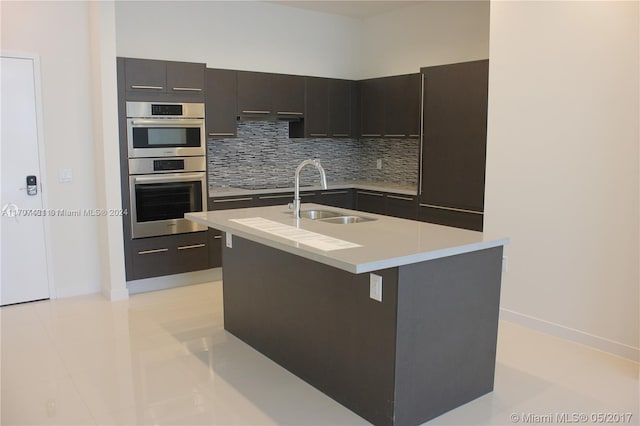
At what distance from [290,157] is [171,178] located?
69.8 inches

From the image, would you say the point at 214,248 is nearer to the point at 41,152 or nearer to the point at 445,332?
the point at 41,152

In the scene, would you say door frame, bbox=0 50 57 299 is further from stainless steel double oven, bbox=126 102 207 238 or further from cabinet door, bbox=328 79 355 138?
cabinet door, bbox=328 79 355 138

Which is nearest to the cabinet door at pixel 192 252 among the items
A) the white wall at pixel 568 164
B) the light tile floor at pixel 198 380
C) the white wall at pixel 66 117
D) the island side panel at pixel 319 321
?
the white wall at pixel 66 117

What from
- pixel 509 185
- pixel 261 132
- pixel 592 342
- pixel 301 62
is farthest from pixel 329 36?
pixel 592 342

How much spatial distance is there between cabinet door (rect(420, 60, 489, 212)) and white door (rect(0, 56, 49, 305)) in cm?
359

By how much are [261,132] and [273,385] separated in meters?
3.59

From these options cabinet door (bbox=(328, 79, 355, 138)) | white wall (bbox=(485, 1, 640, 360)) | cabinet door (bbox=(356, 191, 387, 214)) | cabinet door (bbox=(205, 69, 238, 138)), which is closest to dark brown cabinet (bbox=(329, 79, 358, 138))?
cabinet door (bbox=(328, 79, 355, 138))

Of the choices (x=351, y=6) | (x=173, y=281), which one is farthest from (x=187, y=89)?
(x=351, y=6)

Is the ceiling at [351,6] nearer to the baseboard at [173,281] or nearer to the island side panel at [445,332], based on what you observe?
the baseboard at [173,281]

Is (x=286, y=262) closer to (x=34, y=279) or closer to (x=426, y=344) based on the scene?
(x=426, y=344)

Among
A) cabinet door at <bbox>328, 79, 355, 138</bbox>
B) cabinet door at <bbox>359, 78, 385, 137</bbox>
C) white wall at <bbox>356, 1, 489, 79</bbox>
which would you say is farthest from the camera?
cabinet door at <bbox>328, 79, 355, 138</bbox>

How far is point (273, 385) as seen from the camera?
3141 mm

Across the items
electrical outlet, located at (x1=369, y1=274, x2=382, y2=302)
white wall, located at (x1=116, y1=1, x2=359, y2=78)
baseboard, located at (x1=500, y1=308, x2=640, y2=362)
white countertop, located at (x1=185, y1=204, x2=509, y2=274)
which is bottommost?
baseboard, located at (x1=500, y1=308, x2=640, y2=362)

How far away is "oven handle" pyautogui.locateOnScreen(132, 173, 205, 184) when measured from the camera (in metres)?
4.86
